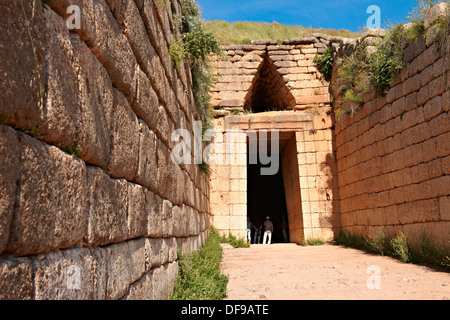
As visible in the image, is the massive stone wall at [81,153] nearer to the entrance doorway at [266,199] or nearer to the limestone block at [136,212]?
the limestone block at [136,212]

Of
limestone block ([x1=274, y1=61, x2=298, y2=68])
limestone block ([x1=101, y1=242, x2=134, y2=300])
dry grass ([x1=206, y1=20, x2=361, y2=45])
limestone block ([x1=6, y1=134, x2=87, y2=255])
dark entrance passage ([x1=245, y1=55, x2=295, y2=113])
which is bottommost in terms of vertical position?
limestone block ([x1=101, y1=242, x2=134, y2=300])

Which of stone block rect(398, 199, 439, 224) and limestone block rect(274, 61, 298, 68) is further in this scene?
limestone block rect(274, 61, 298, 68)

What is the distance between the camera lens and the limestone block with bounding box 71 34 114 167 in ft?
6.39

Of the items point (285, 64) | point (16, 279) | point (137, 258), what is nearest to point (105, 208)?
point (137, 258)

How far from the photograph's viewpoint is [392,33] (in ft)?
27.6

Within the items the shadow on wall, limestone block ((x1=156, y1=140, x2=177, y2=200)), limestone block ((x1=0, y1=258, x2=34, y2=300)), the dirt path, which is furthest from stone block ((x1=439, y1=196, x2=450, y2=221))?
limestone block ((x1=0, y1=258, x2=34, y2=300))

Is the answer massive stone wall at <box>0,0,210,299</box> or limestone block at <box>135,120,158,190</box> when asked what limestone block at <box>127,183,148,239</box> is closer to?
massive stone wall at <box>0,0,210,299</box>

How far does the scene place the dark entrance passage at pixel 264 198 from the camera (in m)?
20.7

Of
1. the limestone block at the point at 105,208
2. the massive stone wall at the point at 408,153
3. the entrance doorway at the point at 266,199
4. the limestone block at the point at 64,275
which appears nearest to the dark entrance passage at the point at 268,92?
the massive stone wall at the point at 408,153

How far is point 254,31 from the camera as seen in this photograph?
49.3ft

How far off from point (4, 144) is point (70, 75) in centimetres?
66

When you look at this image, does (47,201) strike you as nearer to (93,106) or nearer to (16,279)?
(16,279)

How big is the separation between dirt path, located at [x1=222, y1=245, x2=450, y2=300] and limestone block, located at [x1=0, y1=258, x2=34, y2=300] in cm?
355

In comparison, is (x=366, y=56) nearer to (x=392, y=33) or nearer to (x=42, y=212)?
(x=392, y=33)
